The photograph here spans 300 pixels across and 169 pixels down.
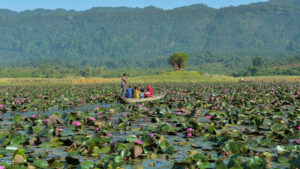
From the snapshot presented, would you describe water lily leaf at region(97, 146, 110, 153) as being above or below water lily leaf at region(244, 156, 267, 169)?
below

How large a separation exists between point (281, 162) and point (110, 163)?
3.69m

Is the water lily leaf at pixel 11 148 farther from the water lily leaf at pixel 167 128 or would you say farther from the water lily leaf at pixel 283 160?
the water lily leaf at pixel 283 160

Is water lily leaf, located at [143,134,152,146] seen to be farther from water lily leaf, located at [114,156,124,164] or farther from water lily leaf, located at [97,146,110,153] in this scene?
water lily leaf, located at [114,156,124,164]

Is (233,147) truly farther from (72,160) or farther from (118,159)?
(72,160)

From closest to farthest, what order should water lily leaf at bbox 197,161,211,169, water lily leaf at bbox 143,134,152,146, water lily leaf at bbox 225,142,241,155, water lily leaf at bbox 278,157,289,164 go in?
water lily leaf at bbox 197,161,211,169
water lily leaf at bbox 278,157,289,164
water lily leaf at bbox 225,142,241,155
water lily leaf at bbox 143,134,152,146

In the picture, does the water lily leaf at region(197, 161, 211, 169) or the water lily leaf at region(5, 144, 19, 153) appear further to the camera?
the water lily leaf at region(5, 144, 19, 153)

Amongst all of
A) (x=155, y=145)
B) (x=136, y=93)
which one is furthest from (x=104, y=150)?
(x=136, y=93)

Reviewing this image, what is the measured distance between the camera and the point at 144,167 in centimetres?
852

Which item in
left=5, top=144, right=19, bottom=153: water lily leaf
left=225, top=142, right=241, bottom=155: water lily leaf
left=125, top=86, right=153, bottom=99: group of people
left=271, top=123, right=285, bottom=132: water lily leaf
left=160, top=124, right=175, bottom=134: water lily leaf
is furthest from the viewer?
left=125, top=86, right=153, bottom=99: group of people

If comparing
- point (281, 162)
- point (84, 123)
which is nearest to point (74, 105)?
point (84, 123)

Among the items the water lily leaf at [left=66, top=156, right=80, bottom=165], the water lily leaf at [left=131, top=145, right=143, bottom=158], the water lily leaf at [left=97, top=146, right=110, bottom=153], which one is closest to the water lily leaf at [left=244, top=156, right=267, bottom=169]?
the water lily leaf at [left=131, top=145, right=143, bottom=158]

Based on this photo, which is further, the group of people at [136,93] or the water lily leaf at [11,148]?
the group of people at [136,93]

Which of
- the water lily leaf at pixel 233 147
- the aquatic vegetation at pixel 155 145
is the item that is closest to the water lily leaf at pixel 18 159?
the aquatic vegetation at pixel 155 145

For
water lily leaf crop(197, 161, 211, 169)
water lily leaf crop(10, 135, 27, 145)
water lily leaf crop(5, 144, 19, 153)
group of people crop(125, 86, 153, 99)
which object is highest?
group of people crop(125, 86, 153, 99)
